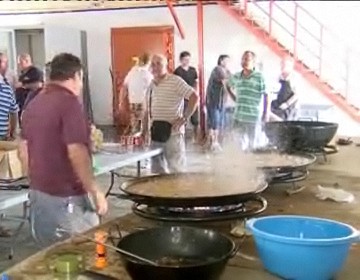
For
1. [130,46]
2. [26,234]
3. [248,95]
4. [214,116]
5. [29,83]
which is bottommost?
[26,234]

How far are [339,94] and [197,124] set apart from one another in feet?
6.07

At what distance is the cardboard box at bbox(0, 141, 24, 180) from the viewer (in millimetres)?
3283

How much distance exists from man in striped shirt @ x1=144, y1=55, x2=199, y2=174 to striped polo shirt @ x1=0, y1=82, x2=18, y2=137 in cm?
109

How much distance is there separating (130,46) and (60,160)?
805 cm

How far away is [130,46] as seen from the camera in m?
10.5

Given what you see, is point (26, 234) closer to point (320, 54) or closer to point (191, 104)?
point (191, 104)

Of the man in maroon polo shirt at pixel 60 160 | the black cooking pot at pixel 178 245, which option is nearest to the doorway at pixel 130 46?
the man in maroon polo shirt at pixel 60 160

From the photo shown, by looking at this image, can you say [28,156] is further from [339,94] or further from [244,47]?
[244,47]

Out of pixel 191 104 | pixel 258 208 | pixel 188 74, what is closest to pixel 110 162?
pixel 191 104

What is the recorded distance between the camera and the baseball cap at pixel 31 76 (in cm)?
549

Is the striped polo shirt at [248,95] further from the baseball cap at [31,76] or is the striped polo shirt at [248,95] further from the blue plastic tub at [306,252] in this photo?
the blue plastic tub at [306,252]

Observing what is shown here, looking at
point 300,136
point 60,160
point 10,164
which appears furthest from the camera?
point 10,164

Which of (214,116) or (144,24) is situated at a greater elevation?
(144,24)

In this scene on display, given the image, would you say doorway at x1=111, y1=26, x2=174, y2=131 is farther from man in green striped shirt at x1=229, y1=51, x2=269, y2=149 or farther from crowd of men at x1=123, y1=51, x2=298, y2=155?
man in green striped shirt at x1=229, y1=51, x2=269, y2=149
